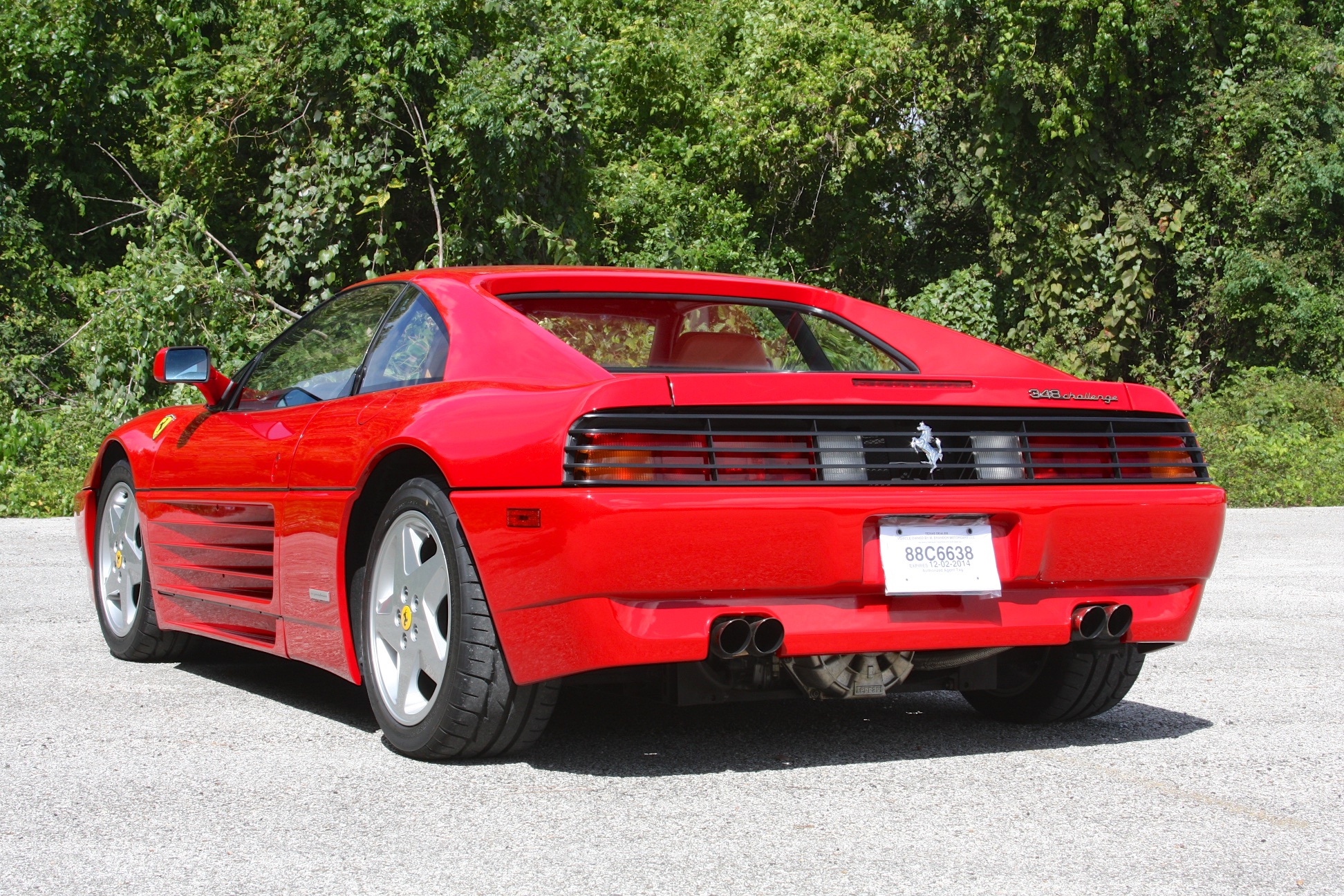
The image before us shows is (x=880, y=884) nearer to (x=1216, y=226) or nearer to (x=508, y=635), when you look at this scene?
(x=508, y=635)

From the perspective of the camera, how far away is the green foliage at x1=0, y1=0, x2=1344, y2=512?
16984 mm

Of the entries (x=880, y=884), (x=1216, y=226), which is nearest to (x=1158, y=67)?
(x=1216, y=226)

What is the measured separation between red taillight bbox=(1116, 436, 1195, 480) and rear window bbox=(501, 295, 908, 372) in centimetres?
90

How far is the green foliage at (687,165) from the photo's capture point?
55.7ft

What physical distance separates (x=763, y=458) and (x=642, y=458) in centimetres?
30

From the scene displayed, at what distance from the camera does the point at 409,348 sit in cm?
403

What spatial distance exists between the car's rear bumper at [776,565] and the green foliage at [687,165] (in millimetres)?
13119

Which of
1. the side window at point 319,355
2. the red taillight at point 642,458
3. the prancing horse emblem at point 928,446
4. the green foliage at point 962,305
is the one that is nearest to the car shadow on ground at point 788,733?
the red taillight at point 642,458

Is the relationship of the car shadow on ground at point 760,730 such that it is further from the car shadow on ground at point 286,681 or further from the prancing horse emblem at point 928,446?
the prancing horse emblem at point 928,446

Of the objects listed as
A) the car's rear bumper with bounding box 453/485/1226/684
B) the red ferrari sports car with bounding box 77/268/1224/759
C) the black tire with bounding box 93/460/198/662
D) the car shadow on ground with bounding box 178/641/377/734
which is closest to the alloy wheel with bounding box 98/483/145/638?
the black tire with bounding box 93/460/198/662

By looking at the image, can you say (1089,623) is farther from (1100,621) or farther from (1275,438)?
(1275,438)

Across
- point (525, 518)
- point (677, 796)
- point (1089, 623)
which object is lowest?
point (677, 796)

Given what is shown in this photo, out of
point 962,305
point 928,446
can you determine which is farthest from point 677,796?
point 962,305

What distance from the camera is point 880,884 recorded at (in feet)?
8.61
